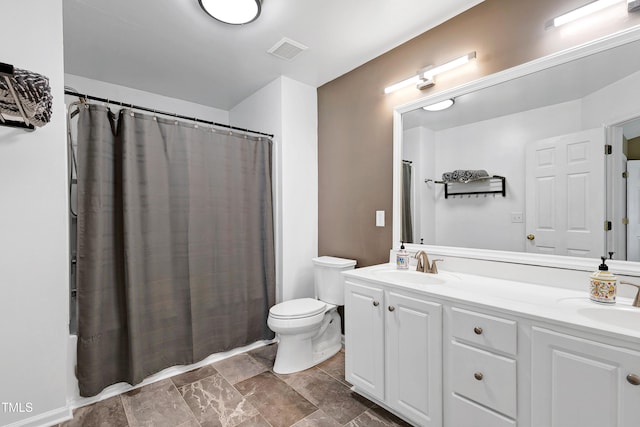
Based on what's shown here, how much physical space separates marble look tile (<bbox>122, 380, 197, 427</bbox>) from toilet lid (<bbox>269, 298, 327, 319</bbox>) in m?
0.77

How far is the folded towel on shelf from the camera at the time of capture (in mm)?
1054

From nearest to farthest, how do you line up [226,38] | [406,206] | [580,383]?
[580,383] → [226,38] → [406,206]

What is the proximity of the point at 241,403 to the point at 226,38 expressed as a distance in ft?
8.01

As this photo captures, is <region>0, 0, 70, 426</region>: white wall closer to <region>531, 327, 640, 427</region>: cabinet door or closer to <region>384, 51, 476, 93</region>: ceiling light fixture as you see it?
<region>384, 51, 476, 93</region>: ceiling light fixture

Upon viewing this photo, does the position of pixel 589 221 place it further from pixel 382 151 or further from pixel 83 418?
pixel 83 418

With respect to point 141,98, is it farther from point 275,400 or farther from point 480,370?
point 480,370

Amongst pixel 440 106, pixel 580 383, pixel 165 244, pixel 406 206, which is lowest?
pixel 580 383

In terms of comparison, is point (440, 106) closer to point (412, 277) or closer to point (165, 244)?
point (412, 277)

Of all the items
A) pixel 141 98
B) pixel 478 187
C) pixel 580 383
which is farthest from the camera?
pixel 141 98

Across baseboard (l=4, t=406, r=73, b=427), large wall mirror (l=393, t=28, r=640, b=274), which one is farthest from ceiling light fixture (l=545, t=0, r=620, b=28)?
baseboard (l=4, t=406, r=73, b=427)

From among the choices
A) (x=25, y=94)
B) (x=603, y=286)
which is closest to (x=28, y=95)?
(x=25, y=94)

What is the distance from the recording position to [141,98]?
286 cm

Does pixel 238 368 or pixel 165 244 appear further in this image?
pixel 238 368

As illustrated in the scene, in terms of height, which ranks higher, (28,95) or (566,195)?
(28,95)
